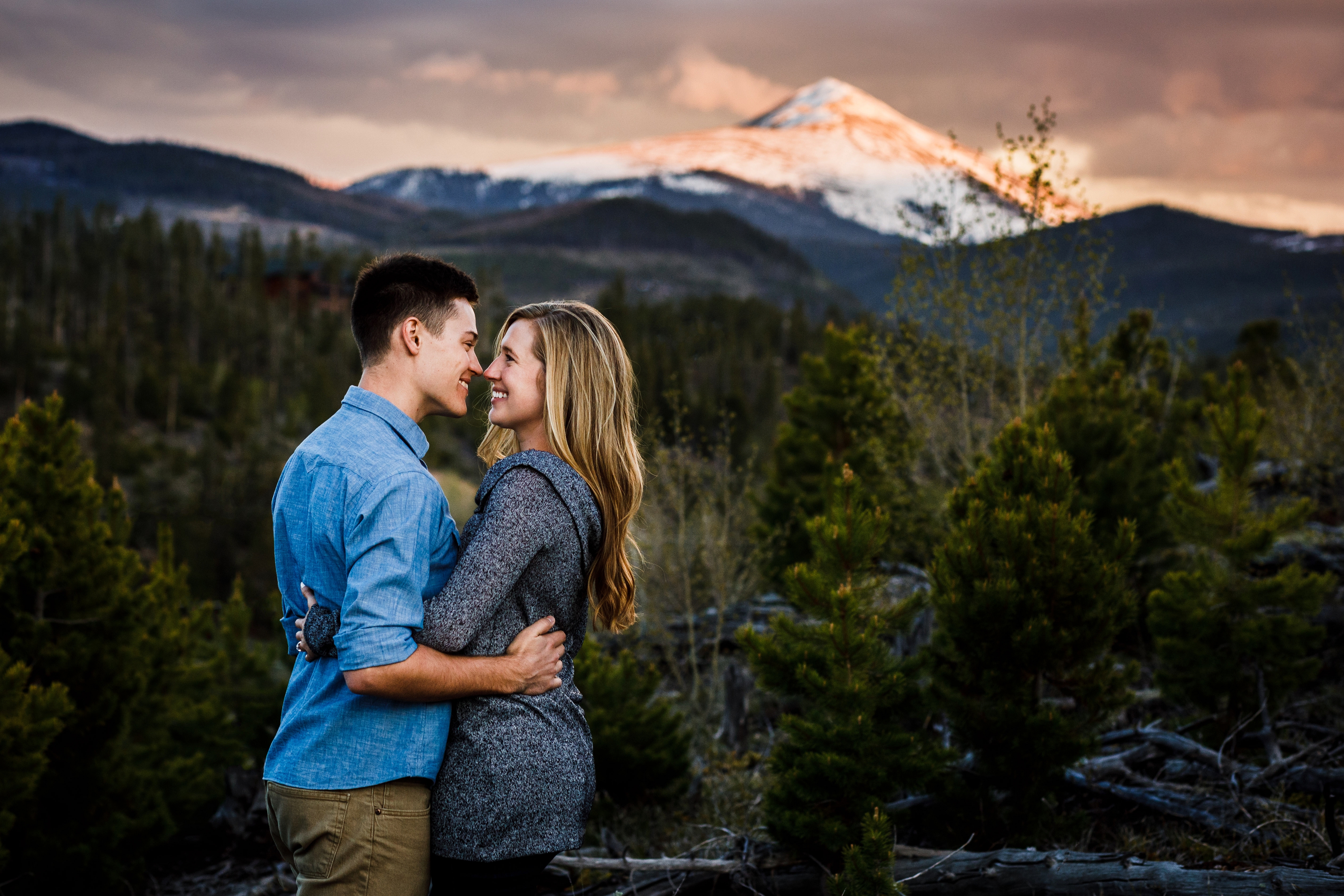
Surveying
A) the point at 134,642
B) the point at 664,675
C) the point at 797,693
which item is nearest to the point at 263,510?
the point at 664,675

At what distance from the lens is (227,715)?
45.0 feet

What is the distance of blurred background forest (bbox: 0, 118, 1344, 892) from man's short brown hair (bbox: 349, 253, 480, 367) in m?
1.08

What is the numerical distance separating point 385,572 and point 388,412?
0.56 meters

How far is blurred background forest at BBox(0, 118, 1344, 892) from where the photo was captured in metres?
4.50

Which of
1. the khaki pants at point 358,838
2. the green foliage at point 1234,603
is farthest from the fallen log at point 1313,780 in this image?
the khaki pants at point 358,838

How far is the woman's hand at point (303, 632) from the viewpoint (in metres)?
2.48

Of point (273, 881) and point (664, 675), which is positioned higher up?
point (273, 881)

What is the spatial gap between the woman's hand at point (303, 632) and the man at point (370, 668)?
0.02 m

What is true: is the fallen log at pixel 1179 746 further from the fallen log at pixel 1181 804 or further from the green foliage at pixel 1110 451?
the green foliage at pixel 1110 451

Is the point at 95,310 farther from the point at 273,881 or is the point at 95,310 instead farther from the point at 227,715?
the point at 273,881

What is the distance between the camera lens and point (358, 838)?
93.1 inches

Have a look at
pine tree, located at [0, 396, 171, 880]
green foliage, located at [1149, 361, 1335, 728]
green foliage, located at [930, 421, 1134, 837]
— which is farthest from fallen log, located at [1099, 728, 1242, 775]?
pine tree, located at [0, 396, 171, 880]

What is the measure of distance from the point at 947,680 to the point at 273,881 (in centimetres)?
487

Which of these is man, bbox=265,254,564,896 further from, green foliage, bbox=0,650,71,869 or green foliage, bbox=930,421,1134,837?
green foliage, bbox=0,650,71,869
